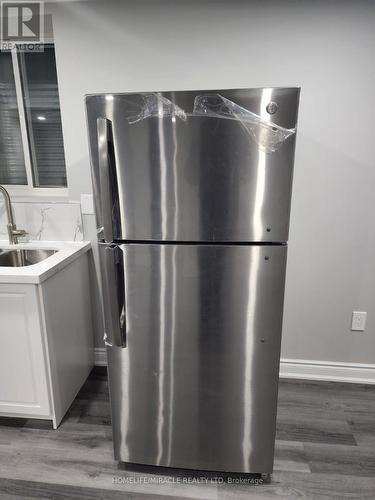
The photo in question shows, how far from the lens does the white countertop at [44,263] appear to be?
1484 millimetres

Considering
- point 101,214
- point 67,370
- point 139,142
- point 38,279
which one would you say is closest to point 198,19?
point 139,142

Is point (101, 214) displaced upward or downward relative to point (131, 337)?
upward

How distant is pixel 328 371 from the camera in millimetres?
2115

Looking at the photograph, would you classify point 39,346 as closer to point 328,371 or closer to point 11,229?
point 11,229

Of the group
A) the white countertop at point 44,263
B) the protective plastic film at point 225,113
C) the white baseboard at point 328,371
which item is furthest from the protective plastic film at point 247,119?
the white baseboard at point 328,371

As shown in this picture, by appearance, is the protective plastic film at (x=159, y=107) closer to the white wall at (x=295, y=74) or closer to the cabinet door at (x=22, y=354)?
the white wall at (x=295, y=74)

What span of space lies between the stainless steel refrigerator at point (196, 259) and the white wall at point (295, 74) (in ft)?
2.72

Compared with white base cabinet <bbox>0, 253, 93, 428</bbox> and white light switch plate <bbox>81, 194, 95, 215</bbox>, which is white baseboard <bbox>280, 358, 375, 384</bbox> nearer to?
white base cabinet <bbox>0, 253, 93, 428</bbox>

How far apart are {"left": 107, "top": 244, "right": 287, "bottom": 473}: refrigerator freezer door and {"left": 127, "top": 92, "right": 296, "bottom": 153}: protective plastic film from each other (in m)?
0.38

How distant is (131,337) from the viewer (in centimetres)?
129

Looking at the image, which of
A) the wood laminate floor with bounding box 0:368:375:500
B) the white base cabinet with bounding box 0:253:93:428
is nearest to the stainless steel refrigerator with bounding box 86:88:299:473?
the wood laminate floor with bounding box 0:368:375:500

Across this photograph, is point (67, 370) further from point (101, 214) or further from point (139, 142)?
point (139, 142)

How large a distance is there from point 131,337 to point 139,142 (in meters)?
0.77
